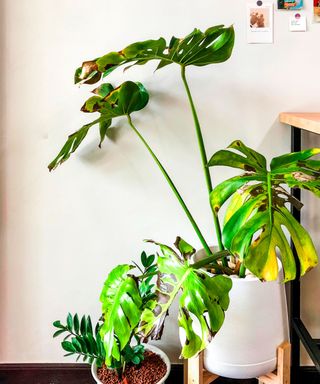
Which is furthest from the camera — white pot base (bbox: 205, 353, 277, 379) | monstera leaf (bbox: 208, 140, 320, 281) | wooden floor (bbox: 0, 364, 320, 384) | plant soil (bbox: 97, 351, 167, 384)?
wooden floor (bbox: 0, 364, 320, 384)

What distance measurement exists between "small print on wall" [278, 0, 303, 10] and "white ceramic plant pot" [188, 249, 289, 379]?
889 mm

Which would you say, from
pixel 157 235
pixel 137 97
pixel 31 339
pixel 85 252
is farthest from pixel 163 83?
pixel 31 339

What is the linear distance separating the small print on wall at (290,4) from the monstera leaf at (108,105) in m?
0.53

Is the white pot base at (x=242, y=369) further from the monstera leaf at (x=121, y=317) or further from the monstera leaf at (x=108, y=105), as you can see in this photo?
the monstera leaf at (x=108, y=105)

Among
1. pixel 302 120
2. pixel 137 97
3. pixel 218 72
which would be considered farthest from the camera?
pixel 218 72

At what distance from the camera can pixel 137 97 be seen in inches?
49.8

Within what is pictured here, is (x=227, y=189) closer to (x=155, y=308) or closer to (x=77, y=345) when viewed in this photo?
(x=155, y=308)

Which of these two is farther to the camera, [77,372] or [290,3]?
[77,372]

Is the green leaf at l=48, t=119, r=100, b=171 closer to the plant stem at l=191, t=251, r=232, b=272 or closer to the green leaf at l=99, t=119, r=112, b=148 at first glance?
the green leaf at l=99, t=119, r=112, b=148

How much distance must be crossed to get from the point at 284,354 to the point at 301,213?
499 millimetres

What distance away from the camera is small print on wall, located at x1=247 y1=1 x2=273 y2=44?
4.40 feet

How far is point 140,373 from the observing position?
4.13 feet

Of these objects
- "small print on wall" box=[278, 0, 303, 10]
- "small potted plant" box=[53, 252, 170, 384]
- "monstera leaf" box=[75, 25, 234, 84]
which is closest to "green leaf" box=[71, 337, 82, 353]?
"small potted plant" box=[53, 252, 170, 384]

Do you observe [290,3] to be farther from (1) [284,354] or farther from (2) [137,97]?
(1) [284,354]
